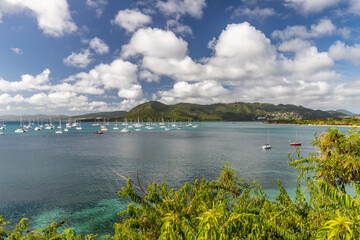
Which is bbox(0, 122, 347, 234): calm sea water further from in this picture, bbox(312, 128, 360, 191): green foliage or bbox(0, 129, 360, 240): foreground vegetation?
bbox(312, 128, 360, 191): green foliage

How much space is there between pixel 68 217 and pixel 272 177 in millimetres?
52408

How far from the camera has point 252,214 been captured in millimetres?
6352

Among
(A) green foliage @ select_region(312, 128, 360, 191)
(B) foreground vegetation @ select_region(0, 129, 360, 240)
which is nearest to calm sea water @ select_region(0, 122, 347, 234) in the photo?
(B) foreground vegetation @ select_region(0, 129, 360, 240)

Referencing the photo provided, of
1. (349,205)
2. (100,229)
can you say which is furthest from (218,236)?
(100,229)

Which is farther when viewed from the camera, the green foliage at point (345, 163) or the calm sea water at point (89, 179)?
the calm sea water at point (89, 179)

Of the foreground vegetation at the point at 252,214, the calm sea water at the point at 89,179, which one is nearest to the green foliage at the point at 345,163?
the foreground vegetation at the point at 252,214

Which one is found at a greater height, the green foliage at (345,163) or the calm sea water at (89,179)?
the green foliage at (345,163)

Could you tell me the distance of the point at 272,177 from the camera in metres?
55.0

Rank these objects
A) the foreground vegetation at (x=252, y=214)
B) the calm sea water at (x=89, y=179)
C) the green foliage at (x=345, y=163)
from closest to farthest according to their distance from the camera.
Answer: the foreground vegetation at (x=252, y=214), the green foliage at (x=345, y=163), the calm sea water at (x=89, y=179)

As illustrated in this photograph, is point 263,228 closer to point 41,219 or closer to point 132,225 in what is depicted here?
point 132,225

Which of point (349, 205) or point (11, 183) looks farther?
point (11, 183)

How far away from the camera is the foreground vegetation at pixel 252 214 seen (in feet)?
17.3

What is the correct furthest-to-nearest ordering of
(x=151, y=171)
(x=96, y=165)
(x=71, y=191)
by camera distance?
(x=96, y=165) < (x=151, y=171) < (x=71, y=191)

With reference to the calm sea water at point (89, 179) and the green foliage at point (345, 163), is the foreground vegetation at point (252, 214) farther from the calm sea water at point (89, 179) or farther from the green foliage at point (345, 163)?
the calm sea water at point (89, 179)
